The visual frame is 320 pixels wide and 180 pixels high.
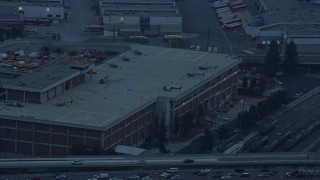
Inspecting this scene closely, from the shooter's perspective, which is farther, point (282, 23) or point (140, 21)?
point (140, 21)

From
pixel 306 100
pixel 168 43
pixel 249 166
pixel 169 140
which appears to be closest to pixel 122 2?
pixel 168 43

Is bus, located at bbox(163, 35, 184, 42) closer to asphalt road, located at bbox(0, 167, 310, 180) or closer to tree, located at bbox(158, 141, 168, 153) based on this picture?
tree, located at bbox(158, 141, 168, 153)

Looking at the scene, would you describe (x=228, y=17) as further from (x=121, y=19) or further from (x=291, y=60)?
(x=291, y=60)

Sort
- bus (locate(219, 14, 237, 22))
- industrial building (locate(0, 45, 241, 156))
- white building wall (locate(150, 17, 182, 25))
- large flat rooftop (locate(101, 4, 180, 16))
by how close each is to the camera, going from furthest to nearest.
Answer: bus (locate(219, 14, 237, 22)), large flat rooftop (locate(101, 4, 180, 16)), white building wall (locate(150, 17, 182, 25)), industrial building (locate(0, 45, 241, 156))

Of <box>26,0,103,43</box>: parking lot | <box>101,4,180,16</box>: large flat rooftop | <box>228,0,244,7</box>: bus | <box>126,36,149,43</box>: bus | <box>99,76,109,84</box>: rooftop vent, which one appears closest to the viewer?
<box>99,76,109,84</box>: rooftop vent

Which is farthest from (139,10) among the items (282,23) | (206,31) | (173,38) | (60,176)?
(60,176)

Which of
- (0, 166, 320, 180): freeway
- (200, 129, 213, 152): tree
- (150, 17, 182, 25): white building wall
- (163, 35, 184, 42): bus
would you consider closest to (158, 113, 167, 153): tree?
(200, 129, 213, 152): tree

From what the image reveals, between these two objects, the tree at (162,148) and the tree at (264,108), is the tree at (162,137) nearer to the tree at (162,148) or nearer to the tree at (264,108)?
the tree at (162,148)
